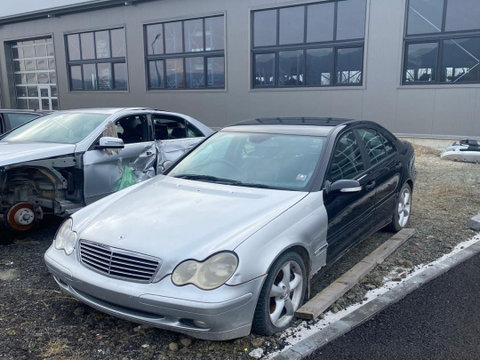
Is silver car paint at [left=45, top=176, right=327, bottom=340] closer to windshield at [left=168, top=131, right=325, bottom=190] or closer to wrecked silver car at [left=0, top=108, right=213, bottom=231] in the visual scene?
windshield at [left=168, top=131, right=325, bottom=190]

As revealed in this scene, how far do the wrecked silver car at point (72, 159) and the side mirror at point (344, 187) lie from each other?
9.36ft

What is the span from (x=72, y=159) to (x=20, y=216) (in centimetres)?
89

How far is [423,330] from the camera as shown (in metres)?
3.16

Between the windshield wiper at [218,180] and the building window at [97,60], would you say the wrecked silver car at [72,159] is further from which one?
the building window at [97,60]

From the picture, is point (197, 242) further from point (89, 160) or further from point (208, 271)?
point (89, 160)

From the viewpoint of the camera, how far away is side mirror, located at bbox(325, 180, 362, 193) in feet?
11.8

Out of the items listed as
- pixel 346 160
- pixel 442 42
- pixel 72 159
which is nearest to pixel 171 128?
pixel 72 159

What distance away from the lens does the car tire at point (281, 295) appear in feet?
9.55

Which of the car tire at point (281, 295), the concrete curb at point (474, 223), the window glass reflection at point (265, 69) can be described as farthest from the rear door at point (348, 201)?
the window glass reflection at point (265, 69)

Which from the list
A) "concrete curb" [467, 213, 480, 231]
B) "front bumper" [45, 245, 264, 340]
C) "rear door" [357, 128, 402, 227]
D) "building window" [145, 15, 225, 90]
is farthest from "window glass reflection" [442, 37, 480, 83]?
"front bumper" [45, 245, 264, 340]

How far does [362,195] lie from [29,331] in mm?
3078

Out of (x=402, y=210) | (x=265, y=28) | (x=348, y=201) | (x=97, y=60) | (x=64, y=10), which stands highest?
(x=64, y=10)

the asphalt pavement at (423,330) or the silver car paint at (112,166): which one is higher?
the silver car paint at (112,166)

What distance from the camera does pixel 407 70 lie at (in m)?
13.8
